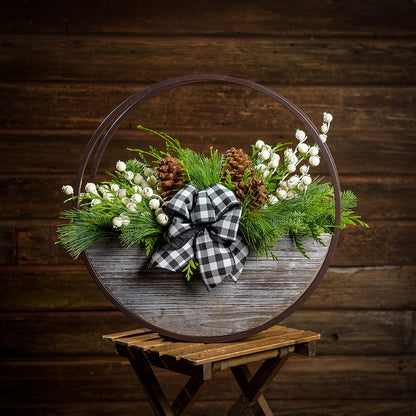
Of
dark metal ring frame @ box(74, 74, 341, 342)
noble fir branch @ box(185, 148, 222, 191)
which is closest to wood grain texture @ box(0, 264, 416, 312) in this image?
dark metal ring frame @ box(74, 74, 341, 342)

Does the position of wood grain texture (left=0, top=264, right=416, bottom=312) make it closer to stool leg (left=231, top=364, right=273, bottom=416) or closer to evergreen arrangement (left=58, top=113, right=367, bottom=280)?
stool leg (left=231, top=364, right=273, bottom=416)

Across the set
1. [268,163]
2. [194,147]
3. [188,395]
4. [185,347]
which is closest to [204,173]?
[268,163]

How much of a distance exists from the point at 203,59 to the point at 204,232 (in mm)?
942

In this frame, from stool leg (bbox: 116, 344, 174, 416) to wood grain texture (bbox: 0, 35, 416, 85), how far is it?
39.5 inches

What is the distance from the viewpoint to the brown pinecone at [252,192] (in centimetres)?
92

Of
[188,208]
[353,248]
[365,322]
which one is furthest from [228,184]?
[365,322]

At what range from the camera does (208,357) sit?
90cm

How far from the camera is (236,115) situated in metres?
1.69

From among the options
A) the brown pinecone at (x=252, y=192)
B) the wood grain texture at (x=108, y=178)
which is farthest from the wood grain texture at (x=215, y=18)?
the brown pinecone at (x=252, y=192)

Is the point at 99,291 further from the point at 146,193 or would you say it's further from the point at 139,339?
the point at 146,193

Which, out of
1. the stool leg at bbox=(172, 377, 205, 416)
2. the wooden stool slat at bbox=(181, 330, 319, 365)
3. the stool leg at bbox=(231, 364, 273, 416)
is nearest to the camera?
the wooden stool slat at bbox=(181, 330, 319, 365)

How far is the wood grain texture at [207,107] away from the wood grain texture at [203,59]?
0.04 metres

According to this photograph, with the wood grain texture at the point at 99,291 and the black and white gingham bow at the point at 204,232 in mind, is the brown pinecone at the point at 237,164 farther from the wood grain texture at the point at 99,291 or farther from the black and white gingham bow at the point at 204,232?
the wood grain texture at the point at 99,291

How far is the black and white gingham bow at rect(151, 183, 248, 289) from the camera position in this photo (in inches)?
35.6
